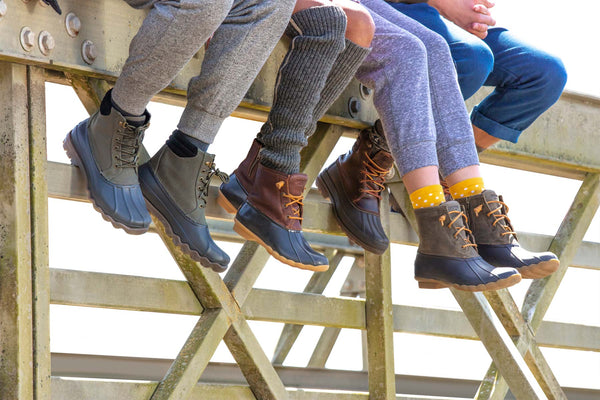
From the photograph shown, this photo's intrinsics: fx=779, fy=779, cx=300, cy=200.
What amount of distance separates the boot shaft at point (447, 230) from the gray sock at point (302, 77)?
0.93ft

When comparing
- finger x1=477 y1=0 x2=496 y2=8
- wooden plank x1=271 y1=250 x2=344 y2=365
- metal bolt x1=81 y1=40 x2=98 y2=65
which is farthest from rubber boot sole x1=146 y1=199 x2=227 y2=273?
wooden plank x1=271 y1=250 x2=344 y2=365

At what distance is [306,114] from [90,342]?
2.91 metres

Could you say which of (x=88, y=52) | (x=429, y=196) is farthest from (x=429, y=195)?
(x=88, y=52)

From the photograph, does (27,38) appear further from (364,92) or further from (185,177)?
(364,92)

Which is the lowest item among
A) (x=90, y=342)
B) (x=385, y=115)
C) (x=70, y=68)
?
(x=90, y=342)

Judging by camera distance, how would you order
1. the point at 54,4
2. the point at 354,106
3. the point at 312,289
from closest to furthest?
the point at 54,4 < the point at 354,106 < the point at 312,289

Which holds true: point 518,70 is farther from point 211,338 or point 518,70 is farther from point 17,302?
point 17,302

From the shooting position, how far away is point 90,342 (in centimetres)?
398

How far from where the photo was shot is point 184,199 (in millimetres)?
1384

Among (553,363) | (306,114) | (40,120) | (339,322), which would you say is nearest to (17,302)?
(40,120)

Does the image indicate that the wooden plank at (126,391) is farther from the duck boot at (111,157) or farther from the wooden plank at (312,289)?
the wooden plank at (312,289)

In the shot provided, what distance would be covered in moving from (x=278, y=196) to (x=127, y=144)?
0.29 meters

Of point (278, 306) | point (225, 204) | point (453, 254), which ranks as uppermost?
point (453, 254)

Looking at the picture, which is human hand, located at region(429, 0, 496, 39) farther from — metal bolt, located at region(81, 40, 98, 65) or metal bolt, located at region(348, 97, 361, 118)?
metal bolt, located at region(81, 40, 98, 65)
